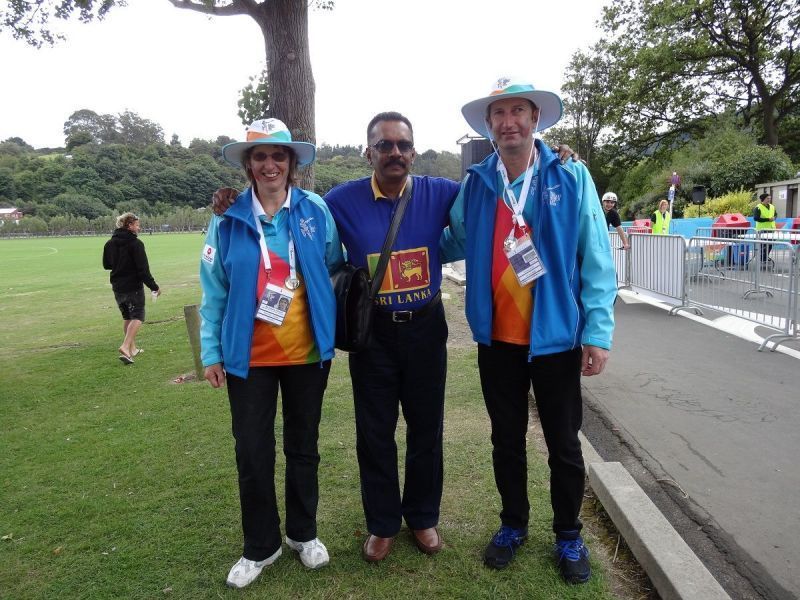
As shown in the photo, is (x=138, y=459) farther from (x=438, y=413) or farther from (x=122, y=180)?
(x=122, y=180)

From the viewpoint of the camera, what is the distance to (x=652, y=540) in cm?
281

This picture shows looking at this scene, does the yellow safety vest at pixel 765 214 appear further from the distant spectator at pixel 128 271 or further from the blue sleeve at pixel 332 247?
the blue sleeve at pixel 332 247

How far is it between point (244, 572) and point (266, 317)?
128 cm

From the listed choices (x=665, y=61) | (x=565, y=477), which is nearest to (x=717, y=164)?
(x=665, y=61)

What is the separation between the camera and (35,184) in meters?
98.8

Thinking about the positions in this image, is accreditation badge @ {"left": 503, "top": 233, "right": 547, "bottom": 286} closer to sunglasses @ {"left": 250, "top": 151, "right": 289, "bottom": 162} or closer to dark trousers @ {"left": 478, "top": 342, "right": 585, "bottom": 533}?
dark trousers @ {"left": 478, "top": 342, "right": 585, "bottom": 533}

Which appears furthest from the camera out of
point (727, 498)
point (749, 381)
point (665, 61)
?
point (665, 61)

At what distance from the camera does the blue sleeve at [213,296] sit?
9.24 feet

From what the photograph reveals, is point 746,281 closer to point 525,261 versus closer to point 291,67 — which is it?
point 291,67

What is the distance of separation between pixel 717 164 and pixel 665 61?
7990mm

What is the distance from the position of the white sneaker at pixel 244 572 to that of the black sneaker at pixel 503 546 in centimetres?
113

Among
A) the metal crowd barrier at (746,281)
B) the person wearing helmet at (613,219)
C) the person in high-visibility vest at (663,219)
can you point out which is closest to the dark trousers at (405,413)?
the metal crowd barrier at (746,281)

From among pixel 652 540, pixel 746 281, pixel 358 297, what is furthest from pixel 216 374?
pixel 746 281

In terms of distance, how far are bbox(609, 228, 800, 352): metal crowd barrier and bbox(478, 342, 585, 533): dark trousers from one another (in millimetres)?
5229
